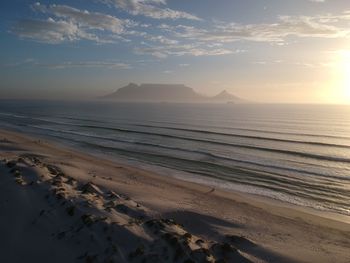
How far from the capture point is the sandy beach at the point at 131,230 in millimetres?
7195

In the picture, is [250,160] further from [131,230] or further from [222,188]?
[131,230]

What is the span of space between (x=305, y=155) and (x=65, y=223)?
2808 centimetres

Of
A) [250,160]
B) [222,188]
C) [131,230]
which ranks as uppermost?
[131,230]

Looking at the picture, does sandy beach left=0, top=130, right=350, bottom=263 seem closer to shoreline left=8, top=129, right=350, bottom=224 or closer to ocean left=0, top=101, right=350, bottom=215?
shoreline left=8, top=129, right=350, bottom=224

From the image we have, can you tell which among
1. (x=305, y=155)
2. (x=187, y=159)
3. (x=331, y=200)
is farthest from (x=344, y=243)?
(x=305, y=155)

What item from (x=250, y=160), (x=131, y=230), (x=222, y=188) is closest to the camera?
(x=131, y=230)

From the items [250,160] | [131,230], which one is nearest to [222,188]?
[250,160]

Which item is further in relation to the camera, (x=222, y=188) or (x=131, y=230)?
(x=222, y=188)

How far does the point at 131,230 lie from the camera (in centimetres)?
792

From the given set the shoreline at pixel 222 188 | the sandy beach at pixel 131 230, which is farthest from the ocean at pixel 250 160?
the sandy beach at pixel 131 230

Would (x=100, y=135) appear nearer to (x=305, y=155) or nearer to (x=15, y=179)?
(x=305, y=155)

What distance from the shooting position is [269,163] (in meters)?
27.8

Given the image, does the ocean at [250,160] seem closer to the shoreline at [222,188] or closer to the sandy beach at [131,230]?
the shoreline at [222,188]

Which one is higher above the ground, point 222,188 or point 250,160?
point 250,160
